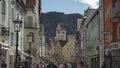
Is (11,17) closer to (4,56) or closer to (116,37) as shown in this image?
(4,56)

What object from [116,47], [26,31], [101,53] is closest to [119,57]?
[116,47]

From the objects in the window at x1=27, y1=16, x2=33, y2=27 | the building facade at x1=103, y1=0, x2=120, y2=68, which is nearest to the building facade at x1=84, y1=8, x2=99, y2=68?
the building facade at x1=103, y1=0, x2=120, y2=68

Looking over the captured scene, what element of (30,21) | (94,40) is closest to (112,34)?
(94,40)

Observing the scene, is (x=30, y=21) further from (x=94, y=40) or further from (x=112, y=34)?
(x=112, y=34)

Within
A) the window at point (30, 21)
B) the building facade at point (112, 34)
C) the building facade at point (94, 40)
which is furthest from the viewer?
the window at point (30, 21)

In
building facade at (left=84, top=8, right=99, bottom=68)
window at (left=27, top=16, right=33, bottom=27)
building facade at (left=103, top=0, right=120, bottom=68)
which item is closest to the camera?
building facade at (left=103, top=0, right=120, bottom=68)

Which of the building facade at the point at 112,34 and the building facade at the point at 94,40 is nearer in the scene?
the building facade at the point at 112,34

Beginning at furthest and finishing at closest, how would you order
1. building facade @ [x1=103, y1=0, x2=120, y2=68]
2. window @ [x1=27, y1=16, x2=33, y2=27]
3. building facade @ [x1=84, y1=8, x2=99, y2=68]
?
window @ [x1=27, y1=16, x2=33, y2=27] → building facade @ [x1=84, y1=8, x2=99, y2=68] → building facade @ [x1=103, y1=0, x2=120, y2=68]

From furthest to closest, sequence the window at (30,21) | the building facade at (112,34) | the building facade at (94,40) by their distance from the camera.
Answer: the window at (30,21) → the building facade at (94,40) → the building facade at (112,34)

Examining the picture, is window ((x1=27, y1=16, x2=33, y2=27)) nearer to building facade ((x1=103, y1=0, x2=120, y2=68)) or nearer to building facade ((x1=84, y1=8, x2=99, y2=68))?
building facade ((x1=84, y1=8, x2=99, y2=68))

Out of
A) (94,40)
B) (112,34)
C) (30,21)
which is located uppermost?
(30,21)

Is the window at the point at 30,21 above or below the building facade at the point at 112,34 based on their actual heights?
above

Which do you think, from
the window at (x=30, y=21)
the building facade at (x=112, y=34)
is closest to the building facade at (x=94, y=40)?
the building facade at (x=112, y=34)

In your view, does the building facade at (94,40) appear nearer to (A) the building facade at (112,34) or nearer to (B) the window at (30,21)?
(A) the building facade at (112,34)
